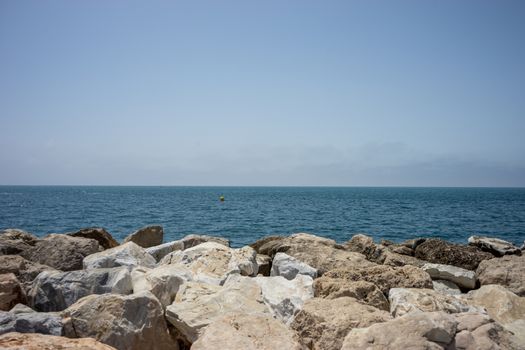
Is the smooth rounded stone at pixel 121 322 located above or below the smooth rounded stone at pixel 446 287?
above

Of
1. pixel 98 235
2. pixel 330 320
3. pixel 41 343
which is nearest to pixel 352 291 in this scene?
pixel 330 320

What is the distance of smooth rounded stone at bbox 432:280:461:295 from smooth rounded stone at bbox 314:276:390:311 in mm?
3138

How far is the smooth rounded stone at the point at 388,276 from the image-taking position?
6.61m

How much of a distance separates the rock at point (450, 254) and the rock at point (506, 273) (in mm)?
1314

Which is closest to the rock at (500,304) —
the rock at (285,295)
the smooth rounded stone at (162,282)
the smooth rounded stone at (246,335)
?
the rock at (285,295)

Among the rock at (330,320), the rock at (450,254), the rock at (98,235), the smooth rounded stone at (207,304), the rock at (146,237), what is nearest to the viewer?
the rock at (330,320)

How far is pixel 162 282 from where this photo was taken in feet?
20.6

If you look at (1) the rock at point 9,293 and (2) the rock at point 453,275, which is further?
(2) the rock at point 453,275

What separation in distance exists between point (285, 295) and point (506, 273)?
5.71 meters

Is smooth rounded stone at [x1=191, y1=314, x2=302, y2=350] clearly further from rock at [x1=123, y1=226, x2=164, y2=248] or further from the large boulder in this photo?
the large boulder

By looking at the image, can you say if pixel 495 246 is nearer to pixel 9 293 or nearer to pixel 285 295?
pixel 285 295

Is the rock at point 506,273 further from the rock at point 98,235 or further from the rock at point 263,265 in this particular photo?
the rock at point 98,235

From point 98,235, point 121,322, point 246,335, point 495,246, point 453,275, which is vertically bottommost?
point 453,275

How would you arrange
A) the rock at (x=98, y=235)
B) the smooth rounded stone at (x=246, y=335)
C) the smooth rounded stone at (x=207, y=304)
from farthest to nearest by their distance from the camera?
the rock at (x=98, y=235) < the smooth rounded stone at (x=207, y=304) < the smooth rounded stone at (x=246, y=335)
